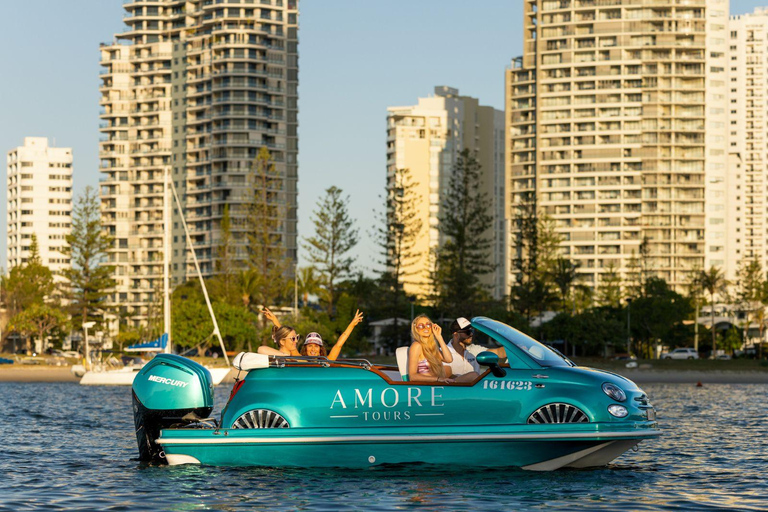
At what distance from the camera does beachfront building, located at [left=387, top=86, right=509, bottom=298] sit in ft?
525

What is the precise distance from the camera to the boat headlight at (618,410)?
1252cm

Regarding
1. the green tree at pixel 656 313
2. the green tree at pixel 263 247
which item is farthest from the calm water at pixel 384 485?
the green tree at pixel 656 313

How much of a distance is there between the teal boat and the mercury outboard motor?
0.32 metres

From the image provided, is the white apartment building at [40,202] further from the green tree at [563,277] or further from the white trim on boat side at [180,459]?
the white trim on boat side at [180,459]

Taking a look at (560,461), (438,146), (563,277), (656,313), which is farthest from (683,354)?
(560,461)

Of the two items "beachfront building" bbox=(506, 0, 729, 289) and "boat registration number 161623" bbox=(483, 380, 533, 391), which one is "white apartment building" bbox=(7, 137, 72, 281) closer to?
"beachfront building" bbox=(506, 0, 729, 289)

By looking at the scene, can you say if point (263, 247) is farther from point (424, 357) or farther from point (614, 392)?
point (614, 392)

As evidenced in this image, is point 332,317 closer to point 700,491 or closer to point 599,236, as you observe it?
point 599,236

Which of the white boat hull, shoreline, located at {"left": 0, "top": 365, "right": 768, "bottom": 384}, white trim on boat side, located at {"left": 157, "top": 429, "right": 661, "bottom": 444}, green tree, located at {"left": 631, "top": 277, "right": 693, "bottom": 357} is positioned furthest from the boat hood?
green tree, located at {"left": 631, "top": 277, "right": 693, "bottom": 357}

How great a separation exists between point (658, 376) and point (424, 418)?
54214mm

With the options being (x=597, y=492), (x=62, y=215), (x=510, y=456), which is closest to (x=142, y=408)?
(x=510, y=456)

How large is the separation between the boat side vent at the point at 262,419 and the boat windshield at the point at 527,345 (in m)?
2.57

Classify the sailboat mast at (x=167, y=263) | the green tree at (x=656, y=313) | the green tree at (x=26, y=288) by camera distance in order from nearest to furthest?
the sailboat mast at (x=167, y=263) < the green tree at (x=656, y=313) < the green tree at (x=26, y=288)

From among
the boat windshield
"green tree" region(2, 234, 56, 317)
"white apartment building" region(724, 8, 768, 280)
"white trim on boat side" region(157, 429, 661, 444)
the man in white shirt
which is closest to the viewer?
"white trim on boat side" region(157, 429, 661, 444)
